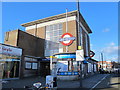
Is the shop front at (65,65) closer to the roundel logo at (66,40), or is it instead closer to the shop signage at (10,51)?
the roundel logo at (66,40)

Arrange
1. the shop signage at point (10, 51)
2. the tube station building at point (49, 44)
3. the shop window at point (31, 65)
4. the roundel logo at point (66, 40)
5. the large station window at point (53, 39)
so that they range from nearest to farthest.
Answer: the shop signage at point (10, 51) < the tube station building at point (49, 44) < the shop window at point (31, 65) < the roundel logo at point (66, 40) < the large station window at point (53, 39)

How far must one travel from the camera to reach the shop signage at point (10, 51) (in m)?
17.1

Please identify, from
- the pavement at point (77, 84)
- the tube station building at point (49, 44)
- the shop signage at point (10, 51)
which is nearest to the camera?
the pavement at point (77, 84)

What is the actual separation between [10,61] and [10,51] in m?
1.52

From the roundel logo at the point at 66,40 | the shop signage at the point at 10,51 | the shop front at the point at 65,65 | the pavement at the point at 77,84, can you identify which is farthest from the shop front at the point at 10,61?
the roundel logo at the point at 66,40

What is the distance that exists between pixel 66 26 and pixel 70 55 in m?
8.58

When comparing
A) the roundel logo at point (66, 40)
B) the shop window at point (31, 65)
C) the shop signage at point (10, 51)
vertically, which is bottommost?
the shop window at point (31, 65)

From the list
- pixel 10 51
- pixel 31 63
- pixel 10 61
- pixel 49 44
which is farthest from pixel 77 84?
pixel 49 44

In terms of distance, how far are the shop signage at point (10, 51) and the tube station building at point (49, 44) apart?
3.99ft

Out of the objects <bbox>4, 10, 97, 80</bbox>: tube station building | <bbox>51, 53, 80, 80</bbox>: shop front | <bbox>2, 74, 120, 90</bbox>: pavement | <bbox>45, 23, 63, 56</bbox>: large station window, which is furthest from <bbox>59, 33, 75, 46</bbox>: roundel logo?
<bbox>2, 74, 120, 90</bbox>: pavement

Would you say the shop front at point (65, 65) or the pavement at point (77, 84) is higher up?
the shop front at point (65, 65)

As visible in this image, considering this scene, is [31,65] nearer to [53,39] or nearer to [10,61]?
[10,61]

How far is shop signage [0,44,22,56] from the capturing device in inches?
674

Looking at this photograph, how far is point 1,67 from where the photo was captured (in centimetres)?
1717
